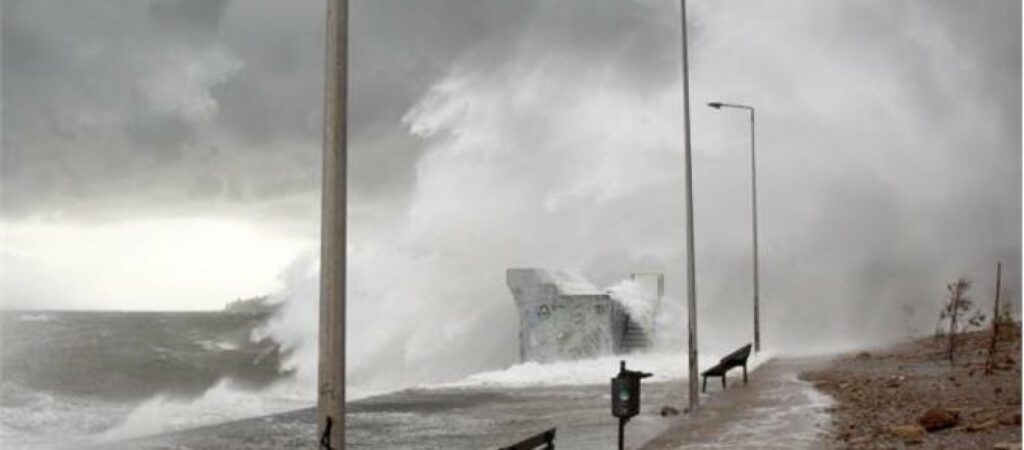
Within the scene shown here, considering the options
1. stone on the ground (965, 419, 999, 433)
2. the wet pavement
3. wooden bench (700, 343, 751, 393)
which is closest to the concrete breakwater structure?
wooden bench (700, 343, 751, 393)

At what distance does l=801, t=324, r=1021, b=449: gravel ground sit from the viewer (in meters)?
12.6

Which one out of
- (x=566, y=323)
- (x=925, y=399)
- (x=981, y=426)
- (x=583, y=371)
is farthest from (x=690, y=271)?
(x=566, y=323)

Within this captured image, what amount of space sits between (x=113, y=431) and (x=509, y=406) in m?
14.6

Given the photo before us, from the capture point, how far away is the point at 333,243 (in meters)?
8.16

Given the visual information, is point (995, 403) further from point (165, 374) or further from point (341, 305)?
point (165, 374)

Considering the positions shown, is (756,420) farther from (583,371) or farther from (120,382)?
(120,382)

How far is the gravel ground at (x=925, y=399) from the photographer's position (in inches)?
497

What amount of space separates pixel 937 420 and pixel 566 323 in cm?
2560

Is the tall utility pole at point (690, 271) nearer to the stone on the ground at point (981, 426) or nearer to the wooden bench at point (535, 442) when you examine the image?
the stone on the ground at point (981, 426)

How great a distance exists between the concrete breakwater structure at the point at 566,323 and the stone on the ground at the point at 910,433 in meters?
24.6

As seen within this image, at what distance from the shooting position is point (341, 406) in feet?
26.3

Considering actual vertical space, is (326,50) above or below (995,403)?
above

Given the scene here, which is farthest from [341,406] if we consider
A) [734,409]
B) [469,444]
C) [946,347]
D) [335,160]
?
[946,347]

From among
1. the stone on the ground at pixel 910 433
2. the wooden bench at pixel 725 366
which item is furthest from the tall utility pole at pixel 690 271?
the stone on the ground at pixel 910 433
